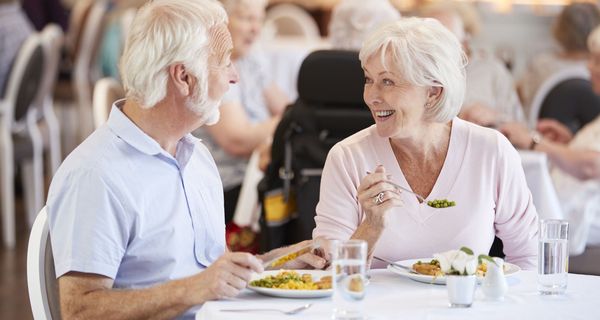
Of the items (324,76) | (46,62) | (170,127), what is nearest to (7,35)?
(46,62)

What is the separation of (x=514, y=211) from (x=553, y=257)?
50 cm

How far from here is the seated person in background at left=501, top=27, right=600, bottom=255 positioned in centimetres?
376

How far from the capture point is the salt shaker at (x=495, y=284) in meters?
1.97

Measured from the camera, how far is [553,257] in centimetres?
205

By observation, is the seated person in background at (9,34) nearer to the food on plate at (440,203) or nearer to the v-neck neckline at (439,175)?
the v-neck neckline at (439,175)

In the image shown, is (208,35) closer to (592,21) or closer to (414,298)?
(414,298)

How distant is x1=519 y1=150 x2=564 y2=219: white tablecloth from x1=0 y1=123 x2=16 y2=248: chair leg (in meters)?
3.11

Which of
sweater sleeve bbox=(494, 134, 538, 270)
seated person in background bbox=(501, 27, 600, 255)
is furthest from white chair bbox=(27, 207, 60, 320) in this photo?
seated person in background bbox=(501, 27, 600, 255)

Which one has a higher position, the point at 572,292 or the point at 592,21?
the point at 592,21

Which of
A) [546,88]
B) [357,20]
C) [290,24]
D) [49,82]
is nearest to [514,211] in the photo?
[357,20]

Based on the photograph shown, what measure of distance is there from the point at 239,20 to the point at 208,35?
8.11ft

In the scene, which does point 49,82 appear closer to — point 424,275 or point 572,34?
point 572,34

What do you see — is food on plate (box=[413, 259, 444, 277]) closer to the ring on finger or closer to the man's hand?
the ring on finger

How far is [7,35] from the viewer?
618 centimetres
